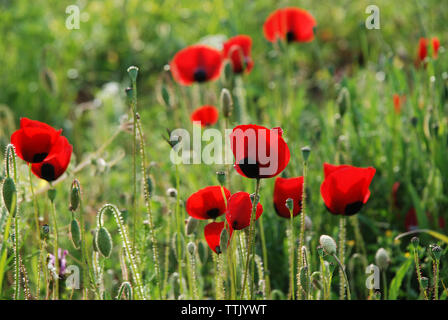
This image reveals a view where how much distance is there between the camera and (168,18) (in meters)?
3.59

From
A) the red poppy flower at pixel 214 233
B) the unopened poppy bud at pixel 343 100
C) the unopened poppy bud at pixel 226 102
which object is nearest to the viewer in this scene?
the red poppy flower at pixel 214 233

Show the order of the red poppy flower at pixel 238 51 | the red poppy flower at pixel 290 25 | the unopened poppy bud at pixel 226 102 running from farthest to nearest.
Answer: the red poppy flower at pixel 290 25 < the red poppy flower at pixel 238 51 < the unopened poppy bud at pixel 226 102

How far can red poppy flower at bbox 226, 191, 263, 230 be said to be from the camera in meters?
1.00

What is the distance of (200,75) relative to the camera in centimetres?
193

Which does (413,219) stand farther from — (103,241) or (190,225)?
(103,241)

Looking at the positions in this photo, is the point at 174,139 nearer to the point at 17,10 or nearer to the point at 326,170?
the point at 326,170

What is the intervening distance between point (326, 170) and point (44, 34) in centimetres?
227

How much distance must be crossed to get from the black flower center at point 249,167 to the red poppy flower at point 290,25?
43.0 inches

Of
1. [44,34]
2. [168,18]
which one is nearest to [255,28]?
[168,18]

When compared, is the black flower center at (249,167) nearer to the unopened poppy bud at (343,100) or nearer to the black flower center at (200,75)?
the unopened poppy bud at (343,100)

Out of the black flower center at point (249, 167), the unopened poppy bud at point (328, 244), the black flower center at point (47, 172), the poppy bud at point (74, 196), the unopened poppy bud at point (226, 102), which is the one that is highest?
the unopened poppy bud at point (226, 102)

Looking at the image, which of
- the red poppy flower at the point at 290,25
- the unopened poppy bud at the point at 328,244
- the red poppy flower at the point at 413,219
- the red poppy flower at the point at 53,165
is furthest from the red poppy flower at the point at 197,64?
the unopened poppy bud at the point at 328,244

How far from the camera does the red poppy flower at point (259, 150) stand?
96 centimetres

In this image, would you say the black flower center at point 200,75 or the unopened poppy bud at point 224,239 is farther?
the black flower center at point 200,75
